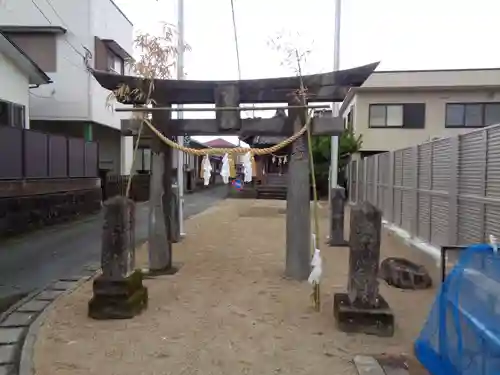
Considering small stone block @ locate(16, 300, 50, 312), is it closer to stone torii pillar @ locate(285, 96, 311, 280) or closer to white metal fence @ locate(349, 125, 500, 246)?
stone torii pillar @ locate(285, 96, 311, 280)

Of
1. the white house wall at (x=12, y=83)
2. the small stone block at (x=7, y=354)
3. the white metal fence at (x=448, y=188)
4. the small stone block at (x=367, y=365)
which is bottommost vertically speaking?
the small stone block at (x=7, y=354)

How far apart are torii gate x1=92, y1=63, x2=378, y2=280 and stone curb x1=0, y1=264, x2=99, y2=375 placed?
5.18ft

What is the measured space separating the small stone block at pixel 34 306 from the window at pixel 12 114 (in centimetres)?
1030

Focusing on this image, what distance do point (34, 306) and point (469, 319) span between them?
17.4ft

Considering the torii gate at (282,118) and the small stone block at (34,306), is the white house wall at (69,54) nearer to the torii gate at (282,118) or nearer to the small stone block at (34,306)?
the torii gate at (282,118)

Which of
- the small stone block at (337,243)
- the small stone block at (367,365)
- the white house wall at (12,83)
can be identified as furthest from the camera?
the white house wall at (12,83)

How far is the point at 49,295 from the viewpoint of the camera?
271 inches

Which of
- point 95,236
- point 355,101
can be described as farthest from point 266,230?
point 355,101

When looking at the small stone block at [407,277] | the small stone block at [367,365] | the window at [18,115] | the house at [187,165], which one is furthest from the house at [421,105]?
the small stone block at [367,365]

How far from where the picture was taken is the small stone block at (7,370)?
418cm

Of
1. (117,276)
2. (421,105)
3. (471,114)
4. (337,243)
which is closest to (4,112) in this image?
(337,243)

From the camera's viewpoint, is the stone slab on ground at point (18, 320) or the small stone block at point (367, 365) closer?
the small stone block at point (367, 365)

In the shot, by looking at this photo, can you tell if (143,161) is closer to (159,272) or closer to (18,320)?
(159,272)

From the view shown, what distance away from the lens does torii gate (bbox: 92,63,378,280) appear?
24.8 ft
